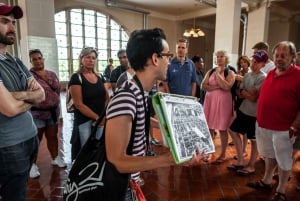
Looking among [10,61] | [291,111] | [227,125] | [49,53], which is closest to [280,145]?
[291,111]

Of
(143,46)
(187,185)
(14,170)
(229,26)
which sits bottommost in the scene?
(187,185)

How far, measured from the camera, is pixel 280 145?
2240 millimetres

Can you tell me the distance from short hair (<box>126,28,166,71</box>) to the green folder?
0.70 feet

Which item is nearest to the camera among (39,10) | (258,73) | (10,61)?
(10,61)

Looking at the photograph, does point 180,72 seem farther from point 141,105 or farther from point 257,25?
point 257,25

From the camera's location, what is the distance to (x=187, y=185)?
2697 mm

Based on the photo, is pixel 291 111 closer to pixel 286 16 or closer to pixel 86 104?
pixel 86 104

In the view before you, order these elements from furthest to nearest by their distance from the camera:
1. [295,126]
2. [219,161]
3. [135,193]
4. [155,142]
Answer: [155,142], [219,161], [295,126], [135,193]

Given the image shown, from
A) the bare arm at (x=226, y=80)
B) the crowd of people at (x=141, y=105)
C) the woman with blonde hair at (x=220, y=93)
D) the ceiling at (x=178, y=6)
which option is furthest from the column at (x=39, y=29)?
the ceiling at (x=178, y=6)

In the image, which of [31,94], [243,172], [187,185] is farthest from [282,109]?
[31,94]

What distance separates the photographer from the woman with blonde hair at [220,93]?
2.96 meters

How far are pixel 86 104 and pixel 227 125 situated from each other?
1729 mm

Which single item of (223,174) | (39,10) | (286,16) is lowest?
(223,174)

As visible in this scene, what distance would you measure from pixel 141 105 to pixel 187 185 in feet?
6.54
